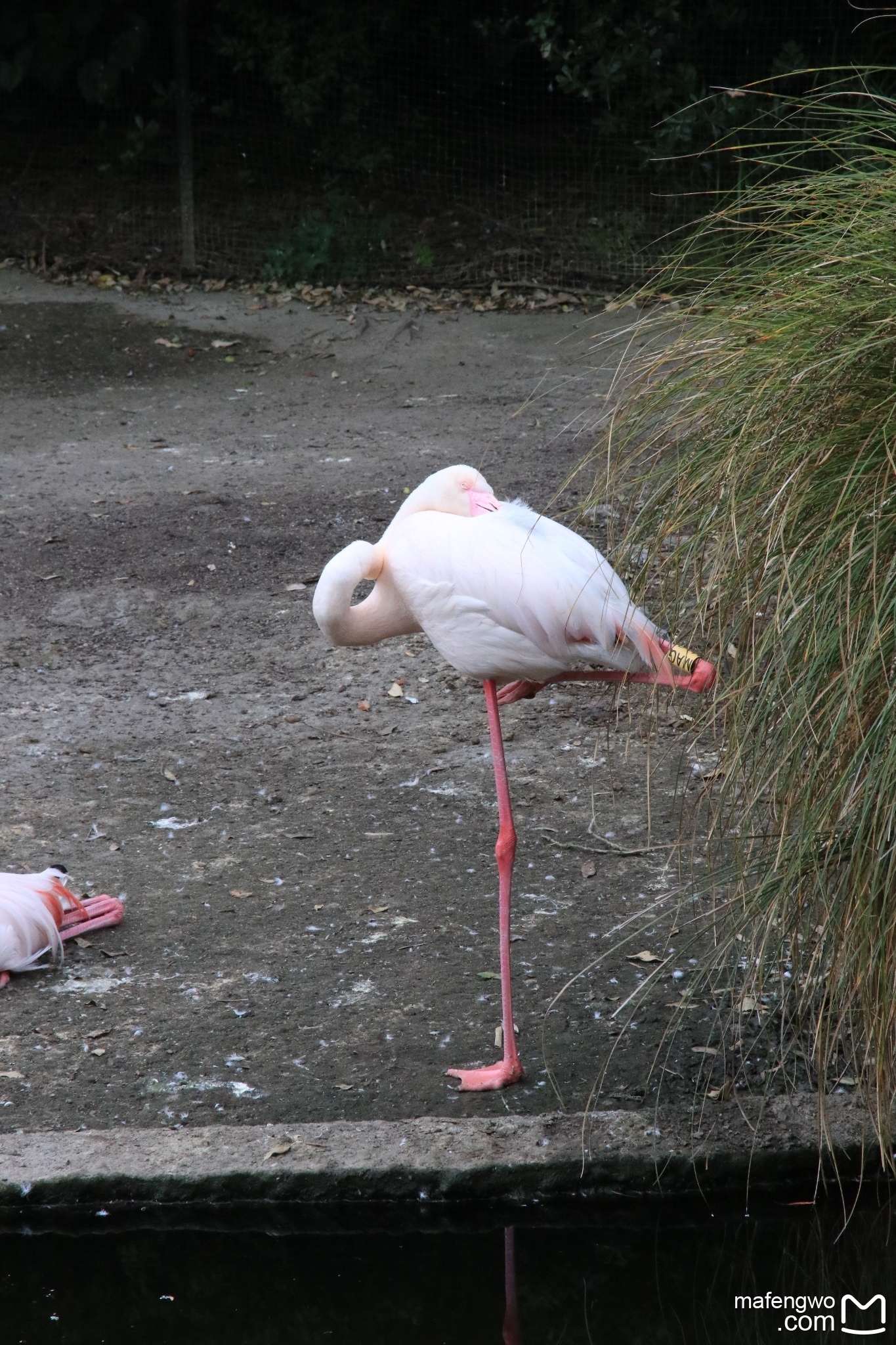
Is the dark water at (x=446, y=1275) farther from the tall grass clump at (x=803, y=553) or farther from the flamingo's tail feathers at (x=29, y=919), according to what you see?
the flamingo's tail feathers at (x=29, y=919)

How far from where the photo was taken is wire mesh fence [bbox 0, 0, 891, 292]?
28.0 ft

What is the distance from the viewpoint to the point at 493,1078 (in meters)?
2.71

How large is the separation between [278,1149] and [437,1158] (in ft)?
0.94

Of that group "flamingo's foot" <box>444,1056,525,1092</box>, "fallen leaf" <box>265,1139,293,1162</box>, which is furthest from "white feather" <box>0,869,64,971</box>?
"flamingo's foot" <box>444,1056,525,1092</box>

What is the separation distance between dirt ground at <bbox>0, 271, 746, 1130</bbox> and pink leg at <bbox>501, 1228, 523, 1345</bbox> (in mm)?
264

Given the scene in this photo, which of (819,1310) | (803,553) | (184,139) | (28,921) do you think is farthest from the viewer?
(184,139)

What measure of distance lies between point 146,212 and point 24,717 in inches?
224

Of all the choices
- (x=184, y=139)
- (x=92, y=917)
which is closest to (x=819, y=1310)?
(x=92, y=917)

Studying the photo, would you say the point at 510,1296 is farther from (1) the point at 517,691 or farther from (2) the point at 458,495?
(2) the point at 458,495

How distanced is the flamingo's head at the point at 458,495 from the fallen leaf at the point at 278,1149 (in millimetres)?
1331

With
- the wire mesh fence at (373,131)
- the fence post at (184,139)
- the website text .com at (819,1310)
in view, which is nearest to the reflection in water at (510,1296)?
the website text .com at (819,1310)

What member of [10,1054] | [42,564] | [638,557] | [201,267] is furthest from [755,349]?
[201,267]

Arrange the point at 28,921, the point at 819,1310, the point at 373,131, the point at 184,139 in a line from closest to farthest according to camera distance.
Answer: the point at 819,1310 < the point at 28,921 < the point at 184,139 < the point at 373,131

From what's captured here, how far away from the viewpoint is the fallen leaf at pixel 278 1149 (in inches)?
99.1
